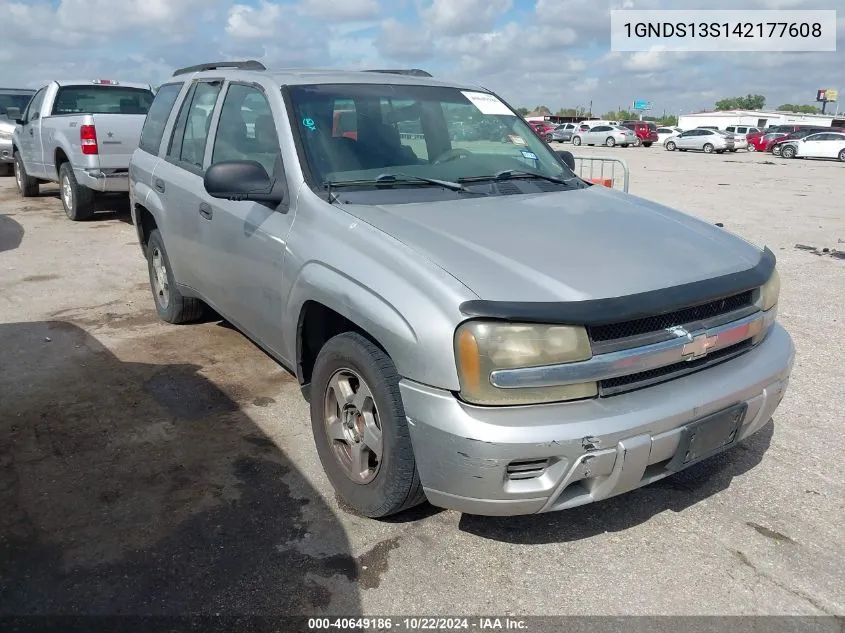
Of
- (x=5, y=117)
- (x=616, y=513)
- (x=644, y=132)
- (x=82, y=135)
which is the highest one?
(x=5, y=117)

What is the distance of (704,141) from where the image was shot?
38.8m

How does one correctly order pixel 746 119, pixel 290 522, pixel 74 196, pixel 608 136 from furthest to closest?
pixel 746 119
pixel 608 136
pixel 74 196
pixel 290 522

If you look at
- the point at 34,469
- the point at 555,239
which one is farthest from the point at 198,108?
the point at 555,239

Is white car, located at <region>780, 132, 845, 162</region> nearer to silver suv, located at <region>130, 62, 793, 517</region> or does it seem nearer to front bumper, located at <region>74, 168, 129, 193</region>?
front bumper, located at <region>74, 168, 129, 193</region>

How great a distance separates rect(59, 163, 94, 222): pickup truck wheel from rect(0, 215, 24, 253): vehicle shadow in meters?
0.72

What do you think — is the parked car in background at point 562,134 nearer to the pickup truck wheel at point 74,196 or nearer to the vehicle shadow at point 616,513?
the pickup truck wheel at point 74,196

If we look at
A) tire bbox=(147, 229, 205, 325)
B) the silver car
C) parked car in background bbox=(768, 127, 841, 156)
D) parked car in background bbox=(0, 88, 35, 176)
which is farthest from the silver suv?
the silver car

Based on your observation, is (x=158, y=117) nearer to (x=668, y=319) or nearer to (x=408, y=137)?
(x=408, y=137)

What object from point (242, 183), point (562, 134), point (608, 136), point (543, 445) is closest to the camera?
point (543, 445)

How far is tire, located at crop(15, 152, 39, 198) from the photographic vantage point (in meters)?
12.3

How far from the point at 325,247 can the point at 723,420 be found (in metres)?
1.70

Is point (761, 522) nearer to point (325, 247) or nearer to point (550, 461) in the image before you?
point (550, 461)

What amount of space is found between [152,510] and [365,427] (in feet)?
3.42

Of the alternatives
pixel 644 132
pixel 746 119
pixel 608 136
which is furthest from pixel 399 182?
pixel 746 119
